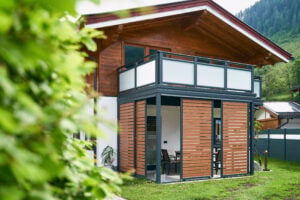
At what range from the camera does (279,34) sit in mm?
103500

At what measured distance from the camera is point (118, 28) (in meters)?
11.2

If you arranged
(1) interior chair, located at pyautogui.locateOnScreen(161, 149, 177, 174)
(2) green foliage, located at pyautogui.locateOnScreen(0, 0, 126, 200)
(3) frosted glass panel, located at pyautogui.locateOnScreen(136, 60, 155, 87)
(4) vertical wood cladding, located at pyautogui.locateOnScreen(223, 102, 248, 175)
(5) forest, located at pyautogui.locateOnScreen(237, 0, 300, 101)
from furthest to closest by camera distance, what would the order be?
1. (5) forest, located at pyautogui.locateOnScreen(237, 0, 300, 101)
2. (1) interior chair, located at pyautogui.locateOnScreen(161, 149, 177, 174)
3. (4) vertical wood cladding, located at pyautogui.locateOnScreen(223, 102, 248, 175)
4. (3) frosted glass panel, located at pyautogui.locateOnScreen(136, 60, 155, 87)
5. (2) green foliage, located at pyautogui.locateOnScreen(0, 0, 126, 200)

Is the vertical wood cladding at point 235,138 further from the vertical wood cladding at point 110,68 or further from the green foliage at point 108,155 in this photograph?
the vertical wood cladding at point 110,68

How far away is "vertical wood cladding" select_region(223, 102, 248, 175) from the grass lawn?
22.6 inches

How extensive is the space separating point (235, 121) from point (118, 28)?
206 inches

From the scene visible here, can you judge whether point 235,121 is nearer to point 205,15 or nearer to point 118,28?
point 205,15

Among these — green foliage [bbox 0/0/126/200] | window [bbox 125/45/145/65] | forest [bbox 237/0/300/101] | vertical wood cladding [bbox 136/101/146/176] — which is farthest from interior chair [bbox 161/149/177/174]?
forest [bbox 237/0/300/101]

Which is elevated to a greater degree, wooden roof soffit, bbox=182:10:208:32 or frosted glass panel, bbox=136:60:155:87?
wooden roof soffit, bbox=182:10:208:32

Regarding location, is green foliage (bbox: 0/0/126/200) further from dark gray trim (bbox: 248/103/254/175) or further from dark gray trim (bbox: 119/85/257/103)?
dark gray trim (bbox: 248/103/254/175)

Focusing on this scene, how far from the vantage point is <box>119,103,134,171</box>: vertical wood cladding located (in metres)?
11.0

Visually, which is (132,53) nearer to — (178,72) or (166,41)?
(166,41)

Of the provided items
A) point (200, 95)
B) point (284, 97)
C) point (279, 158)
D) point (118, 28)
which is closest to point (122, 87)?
point (118, 28)

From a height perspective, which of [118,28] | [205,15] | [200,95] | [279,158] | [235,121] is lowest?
[279,158]

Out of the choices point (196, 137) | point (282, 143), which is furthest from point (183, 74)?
point (282, 143)
